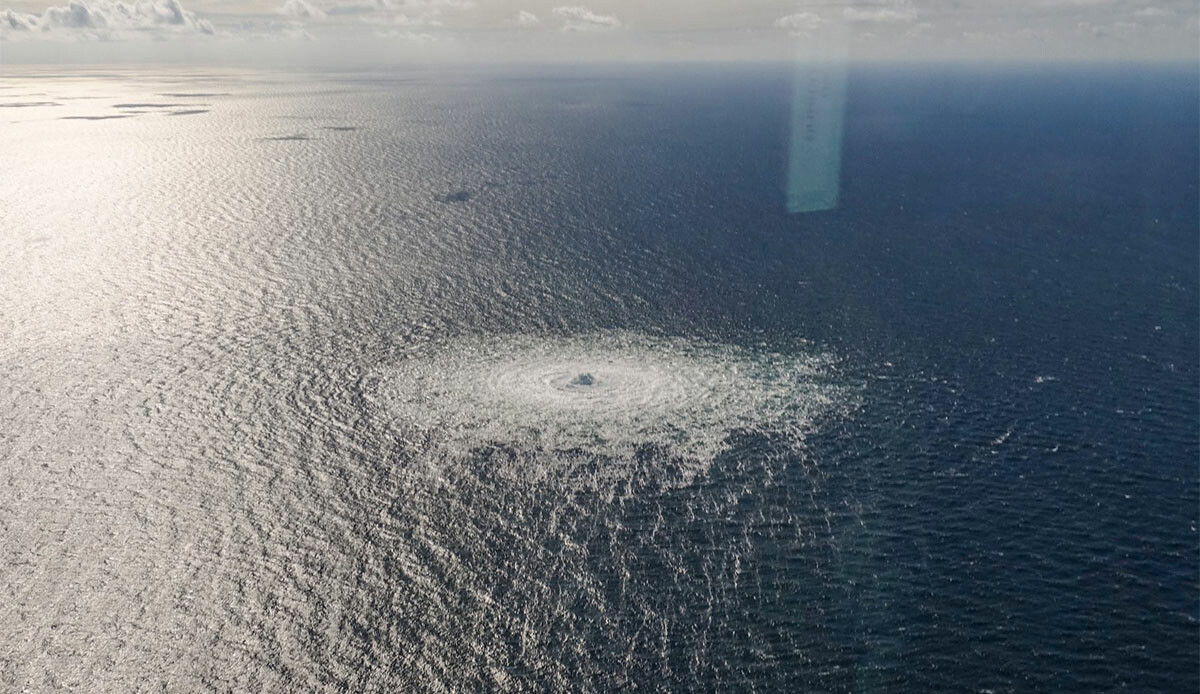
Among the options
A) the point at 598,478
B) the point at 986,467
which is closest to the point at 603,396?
the point at 598,478

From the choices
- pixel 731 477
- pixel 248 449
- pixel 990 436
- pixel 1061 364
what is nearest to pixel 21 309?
pixel 248 449

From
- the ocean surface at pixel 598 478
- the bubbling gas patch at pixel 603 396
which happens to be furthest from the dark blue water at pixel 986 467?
the bubbling gas patch at pixel 603 396

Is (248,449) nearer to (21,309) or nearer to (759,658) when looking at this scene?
(759,658)

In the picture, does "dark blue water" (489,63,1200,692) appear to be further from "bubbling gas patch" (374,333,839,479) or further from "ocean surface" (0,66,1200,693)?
"bubbling gas patch" (374,333,839,479)

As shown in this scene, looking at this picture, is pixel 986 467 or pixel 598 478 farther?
pixel 986 467

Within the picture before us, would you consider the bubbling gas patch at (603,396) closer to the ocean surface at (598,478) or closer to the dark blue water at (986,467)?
the ocean surface at (598,478)

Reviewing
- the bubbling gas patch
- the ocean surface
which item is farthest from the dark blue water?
A: the bubbling gas patch

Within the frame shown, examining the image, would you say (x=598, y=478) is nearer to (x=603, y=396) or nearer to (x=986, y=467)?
(x=603, y=396)

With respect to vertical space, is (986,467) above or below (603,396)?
below
